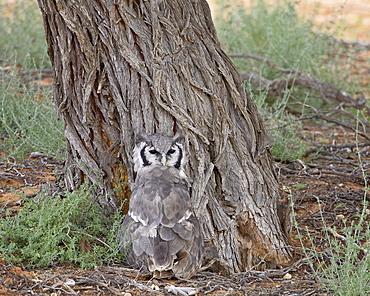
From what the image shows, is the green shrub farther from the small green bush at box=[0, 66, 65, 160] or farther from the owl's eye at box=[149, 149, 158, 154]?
the owl's eye at box=[149, 149, 158, 154]

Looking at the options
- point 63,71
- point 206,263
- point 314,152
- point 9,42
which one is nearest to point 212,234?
point 206,263

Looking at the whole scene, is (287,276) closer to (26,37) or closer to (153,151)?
(153,151)

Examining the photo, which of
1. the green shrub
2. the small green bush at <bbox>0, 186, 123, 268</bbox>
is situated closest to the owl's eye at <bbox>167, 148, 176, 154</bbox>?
the small green bush at <bbox>0, 186, 123, 268</bbox>

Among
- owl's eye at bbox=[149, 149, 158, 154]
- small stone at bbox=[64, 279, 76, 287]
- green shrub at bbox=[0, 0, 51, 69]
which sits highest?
owl's eye at bbox=[149, 149, 158, 154]

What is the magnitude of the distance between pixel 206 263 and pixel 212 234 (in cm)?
23

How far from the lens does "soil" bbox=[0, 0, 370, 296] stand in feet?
11.3

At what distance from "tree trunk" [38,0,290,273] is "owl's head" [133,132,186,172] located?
0.12m

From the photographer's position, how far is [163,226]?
12.0 feet

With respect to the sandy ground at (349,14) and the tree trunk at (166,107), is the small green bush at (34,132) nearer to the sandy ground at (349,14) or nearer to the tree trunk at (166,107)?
the tree trunk at (166,107)

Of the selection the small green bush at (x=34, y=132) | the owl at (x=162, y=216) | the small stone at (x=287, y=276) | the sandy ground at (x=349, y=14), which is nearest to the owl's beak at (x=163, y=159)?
the owl at (x=162, y=216)

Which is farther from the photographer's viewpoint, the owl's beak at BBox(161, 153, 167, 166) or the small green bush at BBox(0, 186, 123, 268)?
the owl's beak at BBox(161, 153, 167, 166)

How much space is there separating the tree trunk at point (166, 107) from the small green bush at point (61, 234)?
257 mm

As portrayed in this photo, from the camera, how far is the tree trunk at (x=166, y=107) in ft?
12.6

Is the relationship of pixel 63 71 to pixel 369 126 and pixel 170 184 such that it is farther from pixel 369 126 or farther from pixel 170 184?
pixel 369 126
